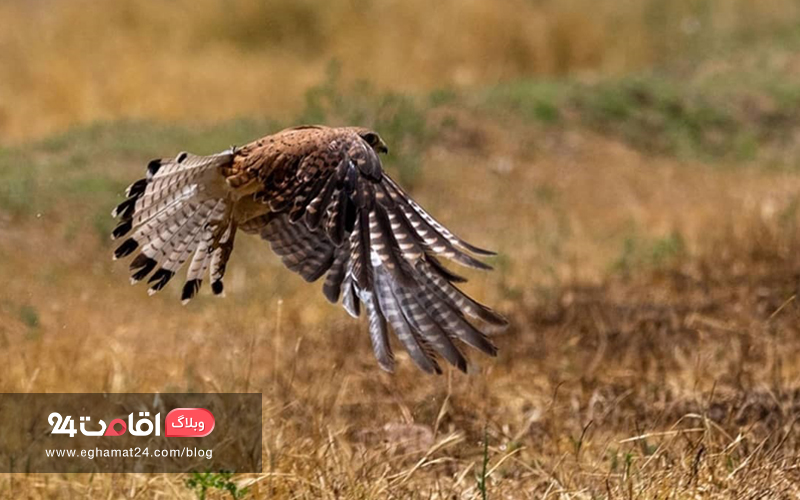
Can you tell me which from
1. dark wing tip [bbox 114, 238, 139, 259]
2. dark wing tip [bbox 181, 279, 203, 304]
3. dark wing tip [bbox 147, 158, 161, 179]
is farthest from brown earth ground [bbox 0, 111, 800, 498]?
dark wing tip [bbox 147, 158, 161, 179]

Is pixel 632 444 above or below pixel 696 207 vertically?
below

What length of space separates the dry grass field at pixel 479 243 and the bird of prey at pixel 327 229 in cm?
39

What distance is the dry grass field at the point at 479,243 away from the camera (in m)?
4.83

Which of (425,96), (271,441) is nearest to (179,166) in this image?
(271,441)

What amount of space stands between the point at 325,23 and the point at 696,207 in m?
6.91

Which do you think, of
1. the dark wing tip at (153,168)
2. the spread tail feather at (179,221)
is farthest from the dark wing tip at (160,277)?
the dark wing tip at (153,168)

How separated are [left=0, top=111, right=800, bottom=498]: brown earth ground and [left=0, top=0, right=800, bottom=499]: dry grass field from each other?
2 cm

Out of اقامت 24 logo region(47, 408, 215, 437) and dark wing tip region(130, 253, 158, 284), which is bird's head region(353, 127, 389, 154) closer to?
dark wing tip region(130, 253, 158, 284)

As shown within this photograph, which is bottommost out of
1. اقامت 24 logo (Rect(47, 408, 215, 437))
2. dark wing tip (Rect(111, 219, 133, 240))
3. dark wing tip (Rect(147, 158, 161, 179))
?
اقامت 24 logo (Rect(47, 408, 215, 437))

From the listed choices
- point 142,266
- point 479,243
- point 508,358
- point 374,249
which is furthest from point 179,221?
point 479,243

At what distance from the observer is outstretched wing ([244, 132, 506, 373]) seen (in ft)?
13.6

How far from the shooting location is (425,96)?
12367 millimetres

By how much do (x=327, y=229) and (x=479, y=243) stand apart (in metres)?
→ 4.41

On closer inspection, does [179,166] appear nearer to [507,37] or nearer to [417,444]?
[417,444]
